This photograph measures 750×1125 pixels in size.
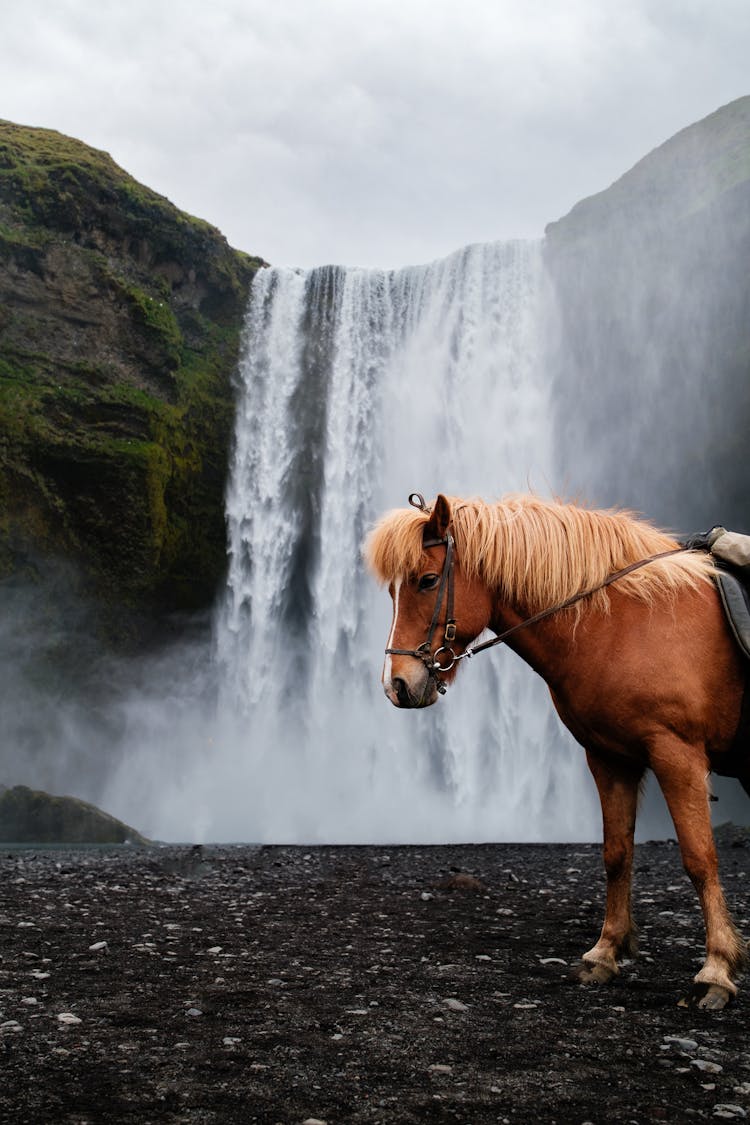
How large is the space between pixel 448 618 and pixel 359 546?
28024 mm

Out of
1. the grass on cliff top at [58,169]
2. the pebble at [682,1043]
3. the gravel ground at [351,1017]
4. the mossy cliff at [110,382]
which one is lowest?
the gravel ground at [351,1017]

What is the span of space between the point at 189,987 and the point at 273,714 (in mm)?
29611

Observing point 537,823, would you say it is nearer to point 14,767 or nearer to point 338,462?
point 338,462

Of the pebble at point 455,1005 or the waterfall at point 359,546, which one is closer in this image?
the pebble at point 455,1005

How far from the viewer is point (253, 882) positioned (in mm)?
11820

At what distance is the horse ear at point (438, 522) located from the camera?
558cm

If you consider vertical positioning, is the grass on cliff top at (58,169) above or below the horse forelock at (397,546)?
above

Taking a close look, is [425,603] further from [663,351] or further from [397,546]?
[663,351]

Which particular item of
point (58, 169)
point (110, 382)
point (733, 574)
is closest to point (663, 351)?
point (110, 382)

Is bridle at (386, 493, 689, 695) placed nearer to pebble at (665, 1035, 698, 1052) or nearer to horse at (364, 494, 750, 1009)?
horse at (364, 494, 750, 1009)

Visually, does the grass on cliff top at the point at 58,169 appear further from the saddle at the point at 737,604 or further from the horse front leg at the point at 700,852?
the horse front leg at the point at 700,852

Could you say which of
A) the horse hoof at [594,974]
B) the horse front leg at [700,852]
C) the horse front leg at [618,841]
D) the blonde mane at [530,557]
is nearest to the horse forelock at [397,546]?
the blonde mane at [530,557]

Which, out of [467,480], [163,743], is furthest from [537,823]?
[163,743]

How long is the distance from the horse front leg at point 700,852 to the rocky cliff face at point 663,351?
27676mm
